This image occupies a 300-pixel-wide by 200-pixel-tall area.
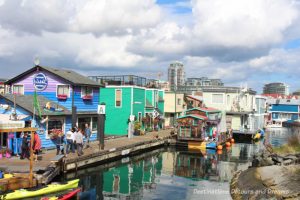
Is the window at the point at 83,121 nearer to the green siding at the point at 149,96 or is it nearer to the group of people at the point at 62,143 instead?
the group of people at the point at 62,143

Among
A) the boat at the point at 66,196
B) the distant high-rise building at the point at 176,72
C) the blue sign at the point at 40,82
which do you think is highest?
the distant high-rise building at the point at 176,72

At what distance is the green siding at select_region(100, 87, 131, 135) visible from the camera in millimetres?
45375

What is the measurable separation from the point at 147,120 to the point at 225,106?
1592cm

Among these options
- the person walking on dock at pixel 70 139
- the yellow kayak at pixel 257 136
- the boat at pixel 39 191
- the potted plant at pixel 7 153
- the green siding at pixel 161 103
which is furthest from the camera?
the yellow kayak at pixel 257 136

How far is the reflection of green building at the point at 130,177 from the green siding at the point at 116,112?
12.3 m

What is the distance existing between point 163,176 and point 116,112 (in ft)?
62.8

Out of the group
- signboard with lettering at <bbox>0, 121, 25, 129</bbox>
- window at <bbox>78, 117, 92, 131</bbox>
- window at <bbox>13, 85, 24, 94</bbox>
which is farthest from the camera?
window at <bbox>13, 85, 24, 94</bbox>

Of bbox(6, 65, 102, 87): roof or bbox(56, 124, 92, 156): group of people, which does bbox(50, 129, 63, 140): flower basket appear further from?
bbox(6, 65, 102, 87): roof

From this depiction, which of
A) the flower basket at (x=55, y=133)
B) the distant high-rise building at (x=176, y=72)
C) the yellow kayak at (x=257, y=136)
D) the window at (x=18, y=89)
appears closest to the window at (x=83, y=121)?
the flower basket at (x=55, y=133)

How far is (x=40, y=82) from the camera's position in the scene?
3353cm

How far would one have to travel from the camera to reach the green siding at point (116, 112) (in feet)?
149

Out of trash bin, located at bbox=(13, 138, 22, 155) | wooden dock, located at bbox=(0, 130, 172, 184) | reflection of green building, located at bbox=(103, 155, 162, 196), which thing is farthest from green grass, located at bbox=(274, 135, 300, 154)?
trash bin, located at bbox=(13, 138, 22, 155)

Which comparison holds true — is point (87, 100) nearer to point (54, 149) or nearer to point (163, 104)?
point (54, 149)

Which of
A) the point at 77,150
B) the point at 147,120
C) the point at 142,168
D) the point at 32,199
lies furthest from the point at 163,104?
the point at 32,199
